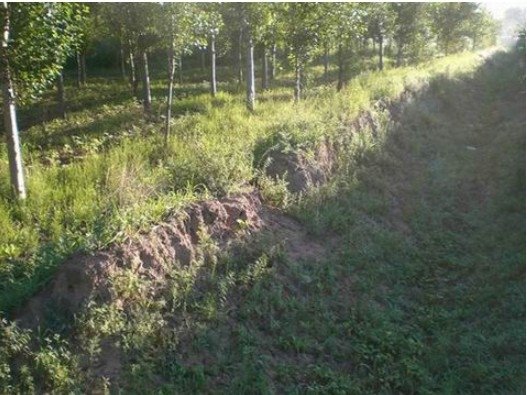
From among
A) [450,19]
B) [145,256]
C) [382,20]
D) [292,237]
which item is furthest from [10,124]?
[450,19]

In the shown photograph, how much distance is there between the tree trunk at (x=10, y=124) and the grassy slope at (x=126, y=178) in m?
0.22

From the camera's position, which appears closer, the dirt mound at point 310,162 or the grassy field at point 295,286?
the grassy field at point 295,286

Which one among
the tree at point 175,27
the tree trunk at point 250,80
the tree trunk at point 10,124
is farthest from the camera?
the tree trunk at point 250,80

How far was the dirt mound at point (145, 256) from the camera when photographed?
489 centimetres

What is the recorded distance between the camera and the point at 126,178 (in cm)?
679

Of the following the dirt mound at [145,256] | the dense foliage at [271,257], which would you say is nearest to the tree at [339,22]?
the dense foliage at [271,257]

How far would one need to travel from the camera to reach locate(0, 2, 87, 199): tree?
7188 mm

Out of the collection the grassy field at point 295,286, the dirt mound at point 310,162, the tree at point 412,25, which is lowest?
the grassy field at point 295,286

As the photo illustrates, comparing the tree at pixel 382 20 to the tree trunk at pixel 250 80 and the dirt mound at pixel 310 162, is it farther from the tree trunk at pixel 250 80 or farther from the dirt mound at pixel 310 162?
the dirt mound at pixel 310 162

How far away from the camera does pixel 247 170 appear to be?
312 inches

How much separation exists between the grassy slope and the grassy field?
0.03m

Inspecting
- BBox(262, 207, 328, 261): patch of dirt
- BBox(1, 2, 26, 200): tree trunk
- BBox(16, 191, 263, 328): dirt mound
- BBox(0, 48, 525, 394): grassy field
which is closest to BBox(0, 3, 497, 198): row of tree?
BBox(1, 2, 26, 200): tree trunk

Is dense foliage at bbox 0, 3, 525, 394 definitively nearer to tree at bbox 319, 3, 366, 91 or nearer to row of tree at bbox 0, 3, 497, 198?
row of tree at bbox 0, 3, 497, 198

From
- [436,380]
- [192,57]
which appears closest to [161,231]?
[436,380]
